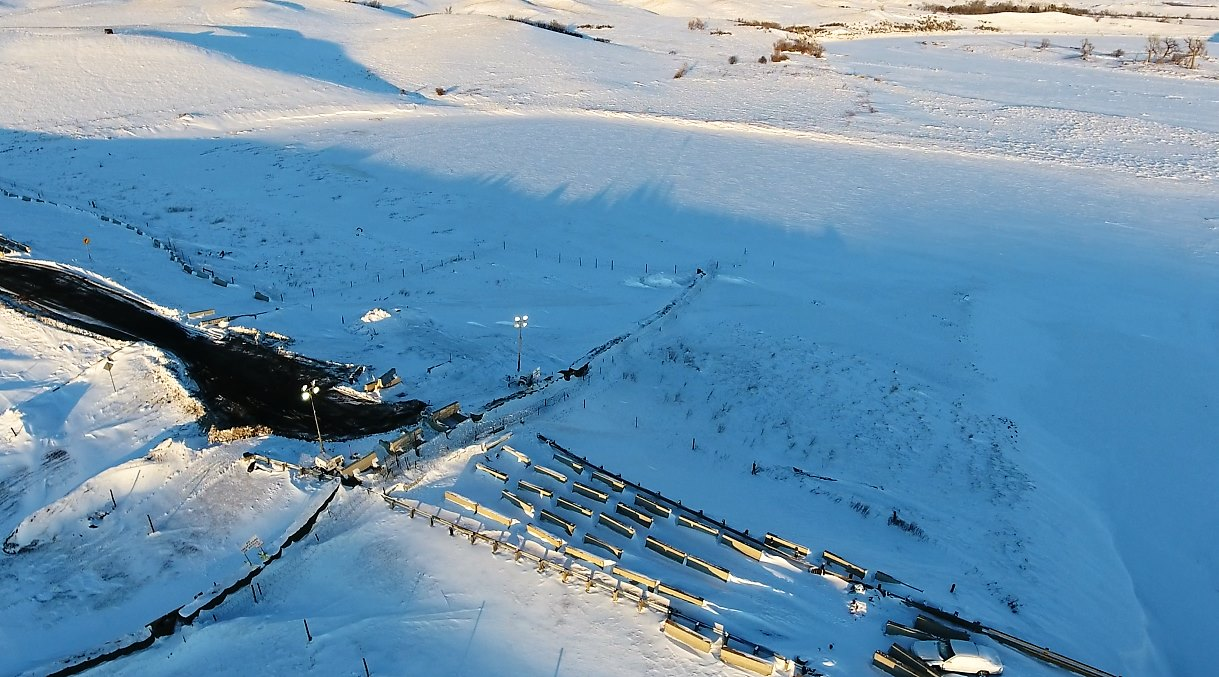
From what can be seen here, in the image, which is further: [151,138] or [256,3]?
[256,3]

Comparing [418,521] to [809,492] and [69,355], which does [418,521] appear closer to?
[809,492]

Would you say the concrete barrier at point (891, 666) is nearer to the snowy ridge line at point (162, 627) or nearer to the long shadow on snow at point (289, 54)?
the snowy ridge line at point (162, 627)

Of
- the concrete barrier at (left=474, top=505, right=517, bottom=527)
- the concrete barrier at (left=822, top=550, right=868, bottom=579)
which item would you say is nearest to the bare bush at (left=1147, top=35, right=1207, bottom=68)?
the concrete barrier at (left=822, top=550, right=868, bottom=579)

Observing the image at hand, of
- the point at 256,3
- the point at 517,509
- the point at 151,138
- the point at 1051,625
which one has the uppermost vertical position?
the point at 256,3

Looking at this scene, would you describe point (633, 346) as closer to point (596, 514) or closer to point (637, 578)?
point (596, 514)

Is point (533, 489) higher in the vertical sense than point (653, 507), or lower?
higher

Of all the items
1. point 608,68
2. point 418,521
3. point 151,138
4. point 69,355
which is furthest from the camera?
point 608,68

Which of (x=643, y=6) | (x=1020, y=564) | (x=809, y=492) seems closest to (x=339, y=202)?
(x=809, y=492)

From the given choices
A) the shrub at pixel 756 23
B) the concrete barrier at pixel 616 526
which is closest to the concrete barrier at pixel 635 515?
the concrete barrier at pixel 616 526

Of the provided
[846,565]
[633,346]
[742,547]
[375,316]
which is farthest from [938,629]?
[375,316]
